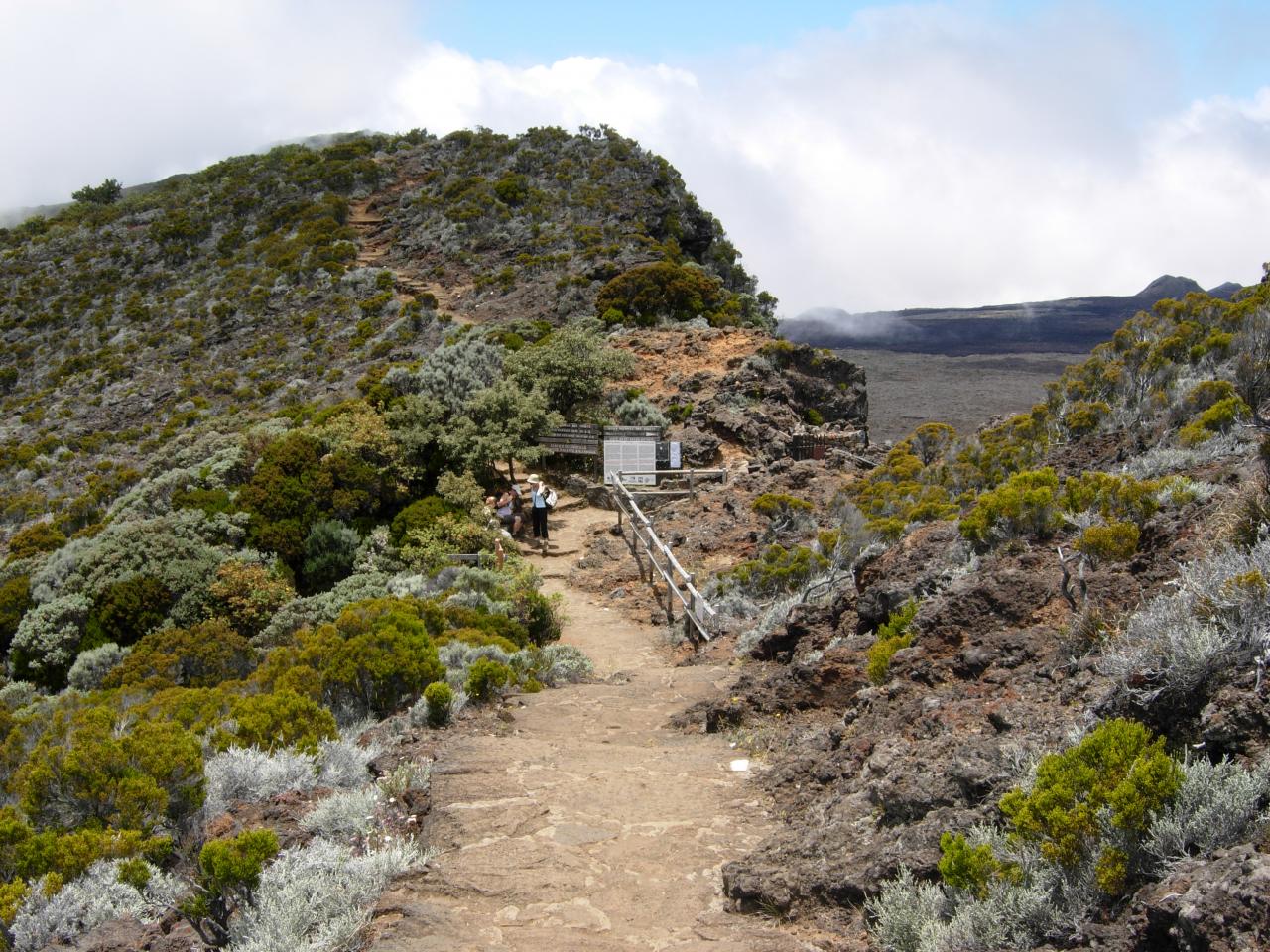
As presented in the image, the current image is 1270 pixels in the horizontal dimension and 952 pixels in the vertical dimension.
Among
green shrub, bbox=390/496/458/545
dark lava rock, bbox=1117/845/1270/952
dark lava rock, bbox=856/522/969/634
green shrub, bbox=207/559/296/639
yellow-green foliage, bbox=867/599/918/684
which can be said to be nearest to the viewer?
dark lava rock, bbox=1117/845/1270/952

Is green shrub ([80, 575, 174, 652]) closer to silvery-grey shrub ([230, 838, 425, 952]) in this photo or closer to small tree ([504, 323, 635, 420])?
small tree ([504, 323, 635, 420])

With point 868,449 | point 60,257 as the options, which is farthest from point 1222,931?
point 60,257

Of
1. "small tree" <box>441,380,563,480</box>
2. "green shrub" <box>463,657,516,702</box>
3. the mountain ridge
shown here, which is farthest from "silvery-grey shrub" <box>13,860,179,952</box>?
the mountain ridge

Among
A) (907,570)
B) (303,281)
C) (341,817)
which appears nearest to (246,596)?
(341,817)

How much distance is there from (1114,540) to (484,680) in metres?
4.64

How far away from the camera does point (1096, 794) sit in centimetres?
371

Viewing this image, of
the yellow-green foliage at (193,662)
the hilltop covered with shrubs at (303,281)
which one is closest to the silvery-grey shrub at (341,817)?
the yellow-green foliage at (193,662)

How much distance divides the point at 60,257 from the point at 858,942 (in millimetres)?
50251

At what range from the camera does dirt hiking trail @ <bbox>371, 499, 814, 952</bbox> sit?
4.47 metres

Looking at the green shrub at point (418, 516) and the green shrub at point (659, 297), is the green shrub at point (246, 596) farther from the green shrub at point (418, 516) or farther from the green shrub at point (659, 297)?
the green shrub at point (659, 297)

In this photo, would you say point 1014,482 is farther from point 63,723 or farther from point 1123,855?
point 63,723

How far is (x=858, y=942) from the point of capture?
4.14 meters

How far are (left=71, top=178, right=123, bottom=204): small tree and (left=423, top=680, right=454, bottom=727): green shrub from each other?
181 feet

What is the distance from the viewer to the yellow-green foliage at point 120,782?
578 centimetres
